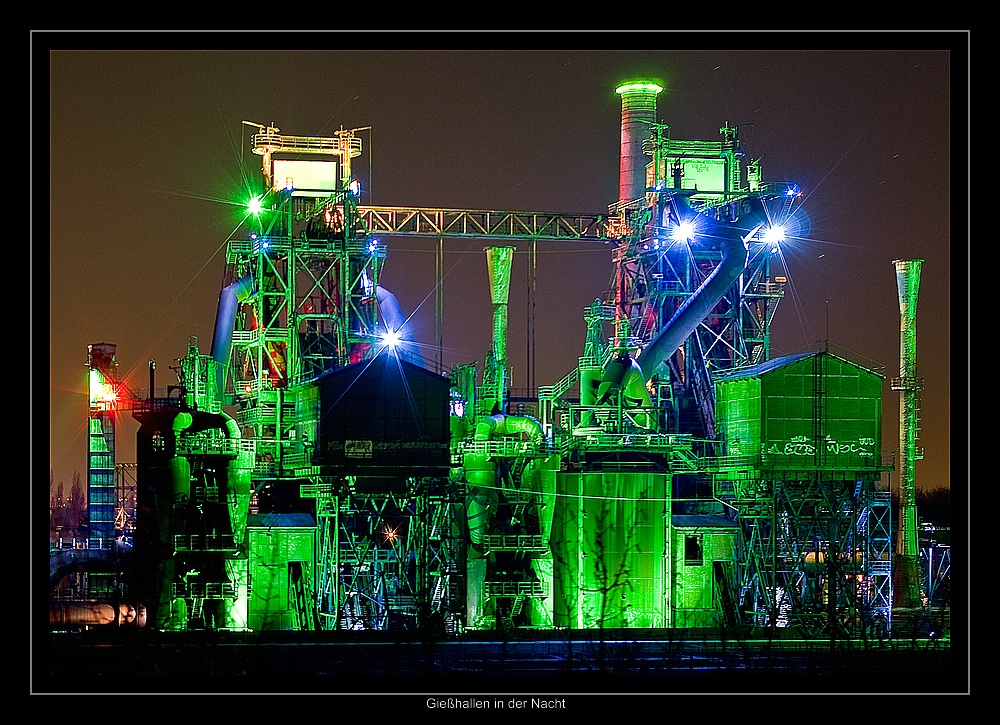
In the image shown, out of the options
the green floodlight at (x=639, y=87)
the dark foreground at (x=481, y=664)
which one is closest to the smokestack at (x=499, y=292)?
the green floodlight at (x=639, y=87)

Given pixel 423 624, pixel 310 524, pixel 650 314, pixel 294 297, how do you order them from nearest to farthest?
pixel 423 624
pixel 310 524
pixel 294 297
pixel 650 314

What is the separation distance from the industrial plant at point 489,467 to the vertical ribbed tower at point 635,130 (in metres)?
3.59

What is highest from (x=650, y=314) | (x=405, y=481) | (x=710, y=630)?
(x=650, y=314)

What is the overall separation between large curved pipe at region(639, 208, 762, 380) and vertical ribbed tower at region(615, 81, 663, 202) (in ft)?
29.0

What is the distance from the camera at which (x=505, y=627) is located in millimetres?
57062

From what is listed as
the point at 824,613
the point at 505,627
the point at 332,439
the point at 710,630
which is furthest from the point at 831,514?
the point at 332,439

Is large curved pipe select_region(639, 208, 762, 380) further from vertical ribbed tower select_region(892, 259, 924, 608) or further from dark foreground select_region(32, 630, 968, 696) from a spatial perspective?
dark foreground select_region(32, 630, 968, 696)

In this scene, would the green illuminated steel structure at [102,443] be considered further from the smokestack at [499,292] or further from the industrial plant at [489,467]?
the smokestack at [499,292]

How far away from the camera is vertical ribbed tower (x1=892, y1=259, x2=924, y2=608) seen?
62469 mm

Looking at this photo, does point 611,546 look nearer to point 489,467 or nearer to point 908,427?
point 489,467

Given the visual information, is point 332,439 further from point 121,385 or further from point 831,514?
point 831,514

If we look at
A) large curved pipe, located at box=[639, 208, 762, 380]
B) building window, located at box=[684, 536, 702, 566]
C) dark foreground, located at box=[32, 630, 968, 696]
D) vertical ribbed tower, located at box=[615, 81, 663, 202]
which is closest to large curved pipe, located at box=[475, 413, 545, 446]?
large curved pipe, located at box=[639, 208, 762, 380]

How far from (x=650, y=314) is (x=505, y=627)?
54.3 ft

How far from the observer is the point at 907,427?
6309 centimetres
